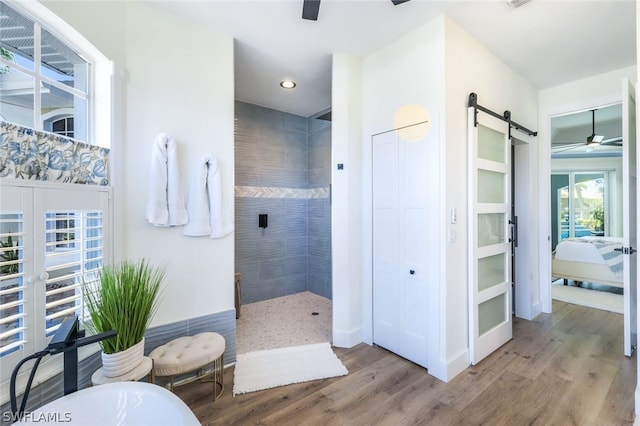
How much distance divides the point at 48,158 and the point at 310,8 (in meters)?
1.81

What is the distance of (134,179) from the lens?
80.2 inches

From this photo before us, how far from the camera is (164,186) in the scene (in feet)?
6.84

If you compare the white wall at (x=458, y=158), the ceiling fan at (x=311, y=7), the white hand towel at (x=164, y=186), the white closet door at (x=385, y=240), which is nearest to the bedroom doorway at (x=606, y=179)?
the white wall at (x=458, y=158)

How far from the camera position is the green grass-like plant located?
1474mm

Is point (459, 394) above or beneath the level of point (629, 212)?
beneath

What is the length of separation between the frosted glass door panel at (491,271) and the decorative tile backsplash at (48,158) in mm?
3019

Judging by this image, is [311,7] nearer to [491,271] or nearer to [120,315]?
[120,315]

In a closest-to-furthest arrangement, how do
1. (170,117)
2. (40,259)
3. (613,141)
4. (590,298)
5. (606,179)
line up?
1. (40,259)
2. (170,117)
3. (590,298)
4. (613,141)
5. (606,179)

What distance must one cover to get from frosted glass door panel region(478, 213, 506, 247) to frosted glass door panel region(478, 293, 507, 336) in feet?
1.80

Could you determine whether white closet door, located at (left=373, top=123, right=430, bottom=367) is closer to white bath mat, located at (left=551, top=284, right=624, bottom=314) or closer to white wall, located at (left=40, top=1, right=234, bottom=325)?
white wall, located at (left=40, top=1, right=234, bottom=325)

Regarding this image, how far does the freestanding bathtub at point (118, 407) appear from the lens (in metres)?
1.12

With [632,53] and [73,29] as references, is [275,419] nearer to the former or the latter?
[73,29]

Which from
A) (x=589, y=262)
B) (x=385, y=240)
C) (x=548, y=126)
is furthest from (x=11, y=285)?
(x=589, y=262)

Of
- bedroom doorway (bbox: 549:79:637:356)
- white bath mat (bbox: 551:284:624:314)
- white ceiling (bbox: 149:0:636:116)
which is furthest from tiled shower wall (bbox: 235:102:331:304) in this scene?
white bath mat (bbox: 551:284:624:314)
